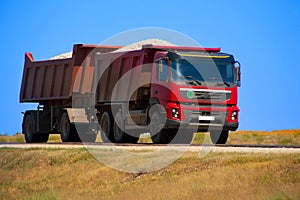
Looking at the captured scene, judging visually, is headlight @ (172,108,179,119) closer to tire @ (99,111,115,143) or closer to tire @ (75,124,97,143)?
tire @ (99,111,115,143)

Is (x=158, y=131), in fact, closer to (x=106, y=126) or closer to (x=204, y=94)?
(x=204, y=94)

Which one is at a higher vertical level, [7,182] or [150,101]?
[150,101]

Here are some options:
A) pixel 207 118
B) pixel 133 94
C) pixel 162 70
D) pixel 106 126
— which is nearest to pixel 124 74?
pixel 133 94

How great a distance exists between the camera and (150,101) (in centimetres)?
2519

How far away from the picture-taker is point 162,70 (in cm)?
2456

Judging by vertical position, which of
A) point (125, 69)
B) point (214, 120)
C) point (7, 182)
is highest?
point (125, 69)

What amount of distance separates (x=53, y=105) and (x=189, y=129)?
9469 millimetres

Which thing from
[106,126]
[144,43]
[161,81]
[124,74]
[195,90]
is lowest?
[106,126]

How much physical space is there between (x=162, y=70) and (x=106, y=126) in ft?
16.6

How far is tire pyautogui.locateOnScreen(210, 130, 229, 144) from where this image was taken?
25858mm

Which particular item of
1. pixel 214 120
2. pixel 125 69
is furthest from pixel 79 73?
pixel 214 120

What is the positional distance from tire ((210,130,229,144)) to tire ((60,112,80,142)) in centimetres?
640

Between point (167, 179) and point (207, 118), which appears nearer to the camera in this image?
point (167, 179)

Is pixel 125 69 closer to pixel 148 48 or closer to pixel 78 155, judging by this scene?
pixel 148 48
